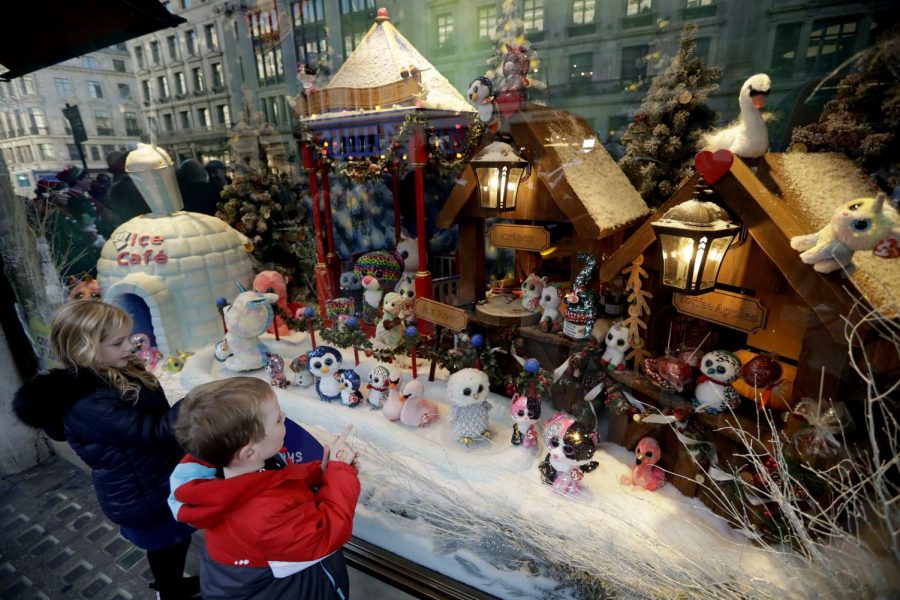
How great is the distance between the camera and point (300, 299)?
14.8 feet

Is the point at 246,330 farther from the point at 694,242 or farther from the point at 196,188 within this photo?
the point at 694,242

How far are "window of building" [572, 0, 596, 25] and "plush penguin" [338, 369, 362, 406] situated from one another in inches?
94.9

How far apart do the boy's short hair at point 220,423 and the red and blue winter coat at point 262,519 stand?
3.5 inches

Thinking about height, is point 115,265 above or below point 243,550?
above

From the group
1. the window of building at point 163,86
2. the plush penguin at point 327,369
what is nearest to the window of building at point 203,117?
the window of building at point 163,86

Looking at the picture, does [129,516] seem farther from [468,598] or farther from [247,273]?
[247,273]

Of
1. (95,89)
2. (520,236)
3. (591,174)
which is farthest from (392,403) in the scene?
(95,89)

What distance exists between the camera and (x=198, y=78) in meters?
3.81

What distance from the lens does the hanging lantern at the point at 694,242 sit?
168 cm

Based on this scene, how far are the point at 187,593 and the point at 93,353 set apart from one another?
4.79 ft

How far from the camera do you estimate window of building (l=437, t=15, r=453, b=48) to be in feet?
9.01

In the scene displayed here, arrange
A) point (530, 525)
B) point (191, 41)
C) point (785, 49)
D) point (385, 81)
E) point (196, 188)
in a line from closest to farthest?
1. point (785, 49)
2. point (530, 525)
3. point (385, 81)
4. point (191, 41)
5. point (196, 188)

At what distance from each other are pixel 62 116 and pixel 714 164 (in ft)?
15.7

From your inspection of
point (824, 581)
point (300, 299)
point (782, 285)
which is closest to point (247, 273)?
point (300, 299)
